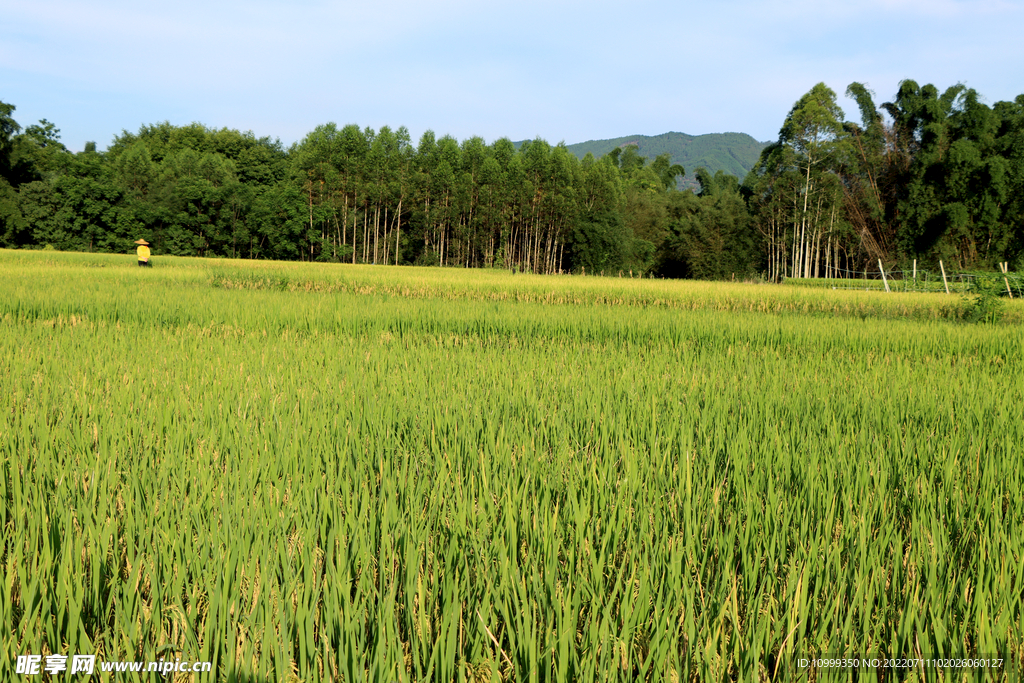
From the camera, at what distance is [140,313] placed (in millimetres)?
8562

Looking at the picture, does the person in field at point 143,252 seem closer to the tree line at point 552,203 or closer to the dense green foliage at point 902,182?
the tree line at point 552,203

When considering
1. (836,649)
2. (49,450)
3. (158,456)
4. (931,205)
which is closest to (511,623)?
(836,649)

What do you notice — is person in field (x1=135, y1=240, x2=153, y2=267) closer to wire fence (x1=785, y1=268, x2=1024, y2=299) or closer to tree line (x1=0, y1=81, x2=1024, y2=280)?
wire fence (x1=785, y1=268, x2=1024, y2=299)

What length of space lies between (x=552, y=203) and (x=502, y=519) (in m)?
57.1

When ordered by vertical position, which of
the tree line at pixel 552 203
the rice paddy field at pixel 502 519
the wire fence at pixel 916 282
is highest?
the tree line at pixel 552 203

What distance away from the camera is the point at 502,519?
2020 mm

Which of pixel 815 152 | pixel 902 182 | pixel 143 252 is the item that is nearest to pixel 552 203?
pixel 815 152

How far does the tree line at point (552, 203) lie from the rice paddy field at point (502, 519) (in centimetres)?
4519

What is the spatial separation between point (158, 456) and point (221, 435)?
0.30 m

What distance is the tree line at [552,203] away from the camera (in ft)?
146

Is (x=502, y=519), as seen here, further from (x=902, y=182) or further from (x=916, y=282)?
(x=902, y=182)

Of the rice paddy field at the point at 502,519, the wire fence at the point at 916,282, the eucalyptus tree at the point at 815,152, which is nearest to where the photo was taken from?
the rice paddy field at the point at 502,519

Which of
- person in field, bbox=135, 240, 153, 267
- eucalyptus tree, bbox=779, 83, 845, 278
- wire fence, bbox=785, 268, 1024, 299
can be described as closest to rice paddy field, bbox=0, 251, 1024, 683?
person in field, bbox=135, 240, 153, 267

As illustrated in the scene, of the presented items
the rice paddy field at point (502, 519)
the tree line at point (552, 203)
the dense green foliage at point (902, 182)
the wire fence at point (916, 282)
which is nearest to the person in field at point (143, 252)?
the rice paddy field at point (502, 519)
